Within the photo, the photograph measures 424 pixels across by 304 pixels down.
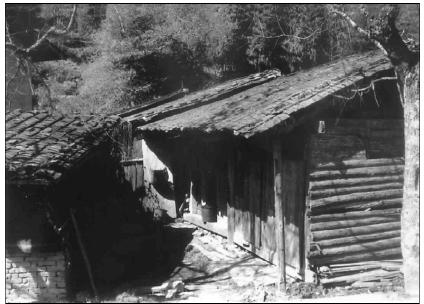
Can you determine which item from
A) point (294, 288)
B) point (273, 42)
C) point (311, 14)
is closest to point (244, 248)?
point (294, 288)

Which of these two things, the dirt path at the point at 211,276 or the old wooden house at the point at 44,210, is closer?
the old wooden house at the point at 44,210

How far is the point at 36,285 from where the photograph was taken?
263 inches

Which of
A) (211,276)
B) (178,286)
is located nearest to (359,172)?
(211,276)

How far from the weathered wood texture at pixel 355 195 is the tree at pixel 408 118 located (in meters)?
1.30

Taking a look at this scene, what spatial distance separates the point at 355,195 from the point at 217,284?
2.95 metres

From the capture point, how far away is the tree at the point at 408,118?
239 inches

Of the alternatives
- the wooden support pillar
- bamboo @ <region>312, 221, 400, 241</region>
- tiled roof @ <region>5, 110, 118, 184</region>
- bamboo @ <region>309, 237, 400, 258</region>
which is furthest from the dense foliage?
bamboo @ <region>309, 237, 400, 258</region>

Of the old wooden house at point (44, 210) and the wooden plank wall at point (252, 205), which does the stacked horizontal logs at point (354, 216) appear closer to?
the wooden plank wall at point (252, 205)

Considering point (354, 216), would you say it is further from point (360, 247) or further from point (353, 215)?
point (360, 247)

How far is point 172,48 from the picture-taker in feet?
67.6

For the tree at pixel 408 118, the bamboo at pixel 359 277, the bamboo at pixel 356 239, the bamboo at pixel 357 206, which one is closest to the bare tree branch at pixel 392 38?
the tree at pixel 408 118

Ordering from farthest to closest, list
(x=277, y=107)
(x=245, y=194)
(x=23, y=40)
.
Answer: (x=245, y=194) < (x=23, y=40) < (x=277, y=107)

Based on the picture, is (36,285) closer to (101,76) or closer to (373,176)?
(373,176)

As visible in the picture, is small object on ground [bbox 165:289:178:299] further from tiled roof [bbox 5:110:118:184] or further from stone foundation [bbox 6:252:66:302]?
tiled roof [bbox 5:110:118:184]
